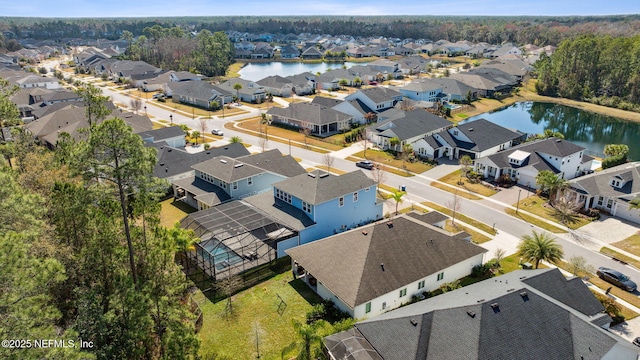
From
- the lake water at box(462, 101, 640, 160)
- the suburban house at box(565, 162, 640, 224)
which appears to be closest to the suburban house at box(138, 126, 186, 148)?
the suburban house at box(565, 162, 640, 224)

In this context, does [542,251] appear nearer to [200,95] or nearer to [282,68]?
[200,95]

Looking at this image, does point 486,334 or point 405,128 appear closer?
point 486,334

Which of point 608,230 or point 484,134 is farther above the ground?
point 484,134

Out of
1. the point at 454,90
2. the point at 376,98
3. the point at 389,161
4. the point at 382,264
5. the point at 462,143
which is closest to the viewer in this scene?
the point at 382,264

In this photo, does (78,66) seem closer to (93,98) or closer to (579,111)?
(93,98)

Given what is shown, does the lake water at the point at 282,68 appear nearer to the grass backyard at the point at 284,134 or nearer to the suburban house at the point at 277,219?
the grass backyard at the point at 284,134

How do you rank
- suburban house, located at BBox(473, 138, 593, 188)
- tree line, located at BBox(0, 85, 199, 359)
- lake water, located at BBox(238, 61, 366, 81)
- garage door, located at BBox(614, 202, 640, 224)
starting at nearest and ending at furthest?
tree line, located at BBox(0, 85, 199, 359) < garage door, located at BBox(614, 202, 640, 224) < suburban house, located at BBox(473, 138, 593, 188) < lake water, located at BBox(238, 61, 366, 81)

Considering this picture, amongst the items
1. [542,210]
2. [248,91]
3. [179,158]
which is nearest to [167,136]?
[179,158]

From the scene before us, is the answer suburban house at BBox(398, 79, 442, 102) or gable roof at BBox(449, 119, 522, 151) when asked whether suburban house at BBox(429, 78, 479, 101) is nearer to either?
suburban house at BBox(398, 79, 442, 102)
